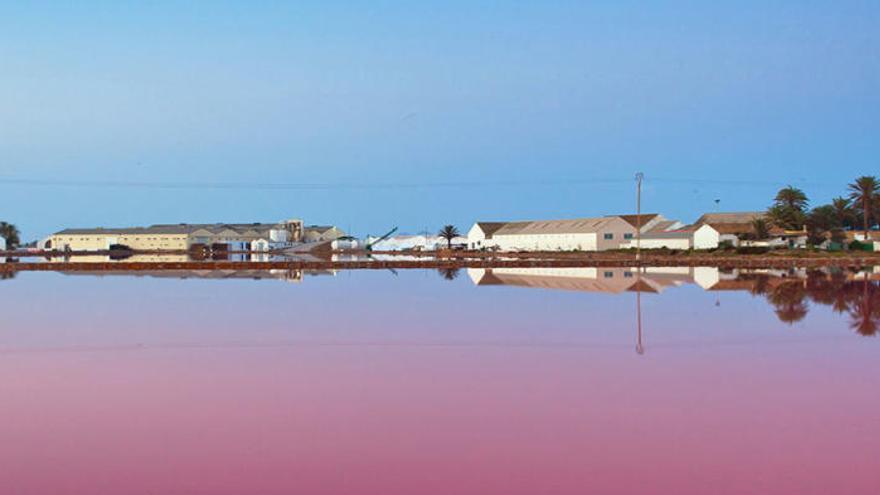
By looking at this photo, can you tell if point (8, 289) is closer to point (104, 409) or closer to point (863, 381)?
point (104, 409)

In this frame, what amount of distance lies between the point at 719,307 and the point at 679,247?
4342 centimetres

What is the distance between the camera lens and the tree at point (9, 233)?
317 feet

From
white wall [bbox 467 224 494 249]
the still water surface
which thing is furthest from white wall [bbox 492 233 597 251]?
the still water surface

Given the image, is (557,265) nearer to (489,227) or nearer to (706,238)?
(706,238)

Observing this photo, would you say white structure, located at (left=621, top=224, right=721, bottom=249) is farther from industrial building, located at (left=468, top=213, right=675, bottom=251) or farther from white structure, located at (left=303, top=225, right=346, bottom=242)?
white structure, located at (left=303, top=225, right=346, bottom=242)

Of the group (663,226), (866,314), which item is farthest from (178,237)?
(866,314)

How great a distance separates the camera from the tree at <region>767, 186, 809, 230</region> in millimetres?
59688

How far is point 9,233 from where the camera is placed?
97750 millimetres

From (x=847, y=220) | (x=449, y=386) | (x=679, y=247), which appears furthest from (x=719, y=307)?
(x=847, y=220)

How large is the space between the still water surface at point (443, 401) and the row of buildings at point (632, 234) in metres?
41.0

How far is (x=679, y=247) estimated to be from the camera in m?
61.2

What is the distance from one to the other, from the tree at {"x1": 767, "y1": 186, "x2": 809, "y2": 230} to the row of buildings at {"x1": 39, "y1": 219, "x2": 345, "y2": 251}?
51033 millimetres

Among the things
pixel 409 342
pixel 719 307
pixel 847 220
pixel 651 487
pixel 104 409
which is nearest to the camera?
pixel 651 487

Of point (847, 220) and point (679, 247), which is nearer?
point (679, 247)
